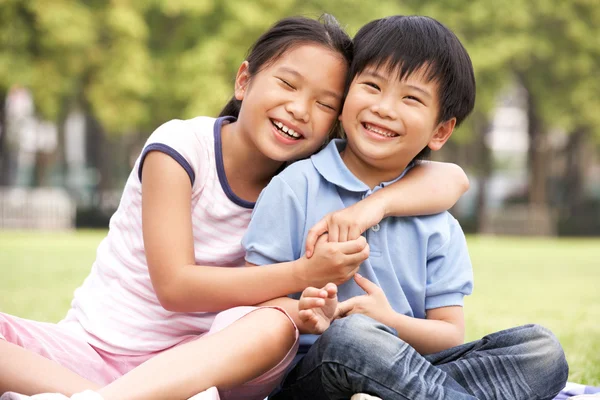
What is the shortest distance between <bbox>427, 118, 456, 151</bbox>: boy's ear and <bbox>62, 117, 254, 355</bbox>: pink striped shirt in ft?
2.06

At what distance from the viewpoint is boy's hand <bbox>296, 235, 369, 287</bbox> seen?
7.46 feet

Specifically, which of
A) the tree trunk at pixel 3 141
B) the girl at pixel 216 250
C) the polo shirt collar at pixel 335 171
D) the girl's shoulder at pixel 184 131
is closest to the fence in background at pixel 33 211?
the tree trunk at pixel 3 141

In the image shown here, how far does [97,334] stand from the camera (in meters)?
2.59

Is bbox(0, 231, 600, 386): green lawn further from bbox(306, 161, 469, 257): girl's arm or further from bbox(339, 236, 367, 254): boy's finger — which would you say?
bbox(339, 236, 367, 254): boy's finger

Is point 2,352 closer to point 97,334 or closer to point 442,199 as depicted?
point 97,334

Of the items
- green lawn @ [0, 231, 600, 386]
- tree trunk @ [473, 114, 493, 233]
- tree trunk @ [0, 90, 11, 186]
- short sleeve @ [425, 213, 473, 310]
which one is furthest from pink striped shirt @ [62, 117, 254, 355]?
tree trunk @ [473, 114, 493, 233]

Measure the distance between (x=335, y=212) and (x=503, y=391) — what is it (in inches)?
28.0

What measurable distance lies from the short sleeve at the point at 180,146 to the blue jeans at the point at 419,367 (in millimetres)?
701

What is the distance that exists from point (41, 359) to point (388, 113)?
123 cm

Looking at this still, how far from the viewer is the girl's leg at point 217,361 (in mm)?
2072

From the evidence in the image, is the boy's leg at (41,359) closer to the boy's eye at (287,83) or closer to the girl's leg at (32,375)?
the girl's leg at (32,375)

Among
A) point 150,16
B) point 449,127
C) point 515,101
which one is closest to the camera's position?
point 449,127

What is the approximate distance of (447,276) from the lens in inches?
99.7

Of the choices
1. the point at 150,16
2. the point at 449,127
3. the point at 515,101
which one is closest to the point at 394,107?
the point at 449,127
